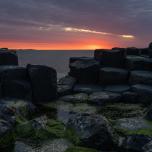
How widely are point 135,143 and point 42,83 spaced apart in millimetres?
9769

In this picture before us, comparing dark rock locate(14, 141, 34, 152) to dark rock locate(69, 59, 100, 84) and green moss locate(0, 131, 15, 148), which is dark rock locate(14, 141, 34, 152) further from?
dark rock locate(69, 59, 100, 84)

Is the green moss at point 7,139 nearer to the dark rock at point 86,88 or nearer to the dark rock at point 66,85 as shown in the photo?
the dark rock at point 66,85

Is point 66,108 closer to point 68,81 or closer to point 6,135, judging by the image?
point 68,81

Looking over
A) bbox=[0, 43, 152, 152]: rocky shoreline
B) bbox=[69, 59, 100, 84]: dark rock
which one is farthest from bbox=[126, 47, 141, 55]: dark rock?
bbox=[69, 59, 100, 84]: dark rock

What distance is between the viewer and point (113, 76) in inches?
817

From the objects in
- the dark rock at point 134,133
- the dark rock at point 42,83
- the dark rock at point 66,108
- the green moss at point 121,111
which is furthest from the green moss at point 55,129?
the dark rock at point 42,83

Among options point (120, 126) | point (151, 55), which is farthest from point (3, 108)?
point (151, 55)

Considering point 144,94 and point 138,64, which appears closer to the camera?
point 144,94

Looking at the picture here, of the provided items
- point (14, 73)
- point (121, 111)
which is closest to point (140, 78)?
point (121, 111)

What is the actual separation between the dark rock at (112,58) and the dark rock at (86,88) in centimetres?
223

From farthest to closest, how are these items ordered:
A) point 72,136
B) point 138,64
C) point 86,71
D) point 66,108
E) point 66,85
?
point 138,64 < point 86,71 < point 66,85 < point 66,108 < point 72,136

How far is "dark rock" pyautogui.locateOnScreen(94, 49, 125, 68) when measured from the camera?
72.8 ft

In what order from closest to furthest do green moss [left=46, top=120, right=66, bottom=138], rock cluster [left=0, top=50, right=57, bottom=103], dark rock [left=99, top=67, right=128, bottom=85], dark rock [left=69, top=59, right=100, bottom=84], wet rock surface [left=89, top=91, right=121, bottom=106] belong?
1. green moss [left=46, top=120, right=66, bottom=138]
2. wet rock surface [left=89, top=91, right=121, bottom=106]
3. rock cluster [left=0, top=50, right=57, bottom=103]
4. dark rock [left=99, top=67, right=128, bottom=85]
5. dark rock [left=69, top=59, right=100, bottom=84]

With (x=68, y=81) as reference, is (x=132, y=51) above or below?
above
